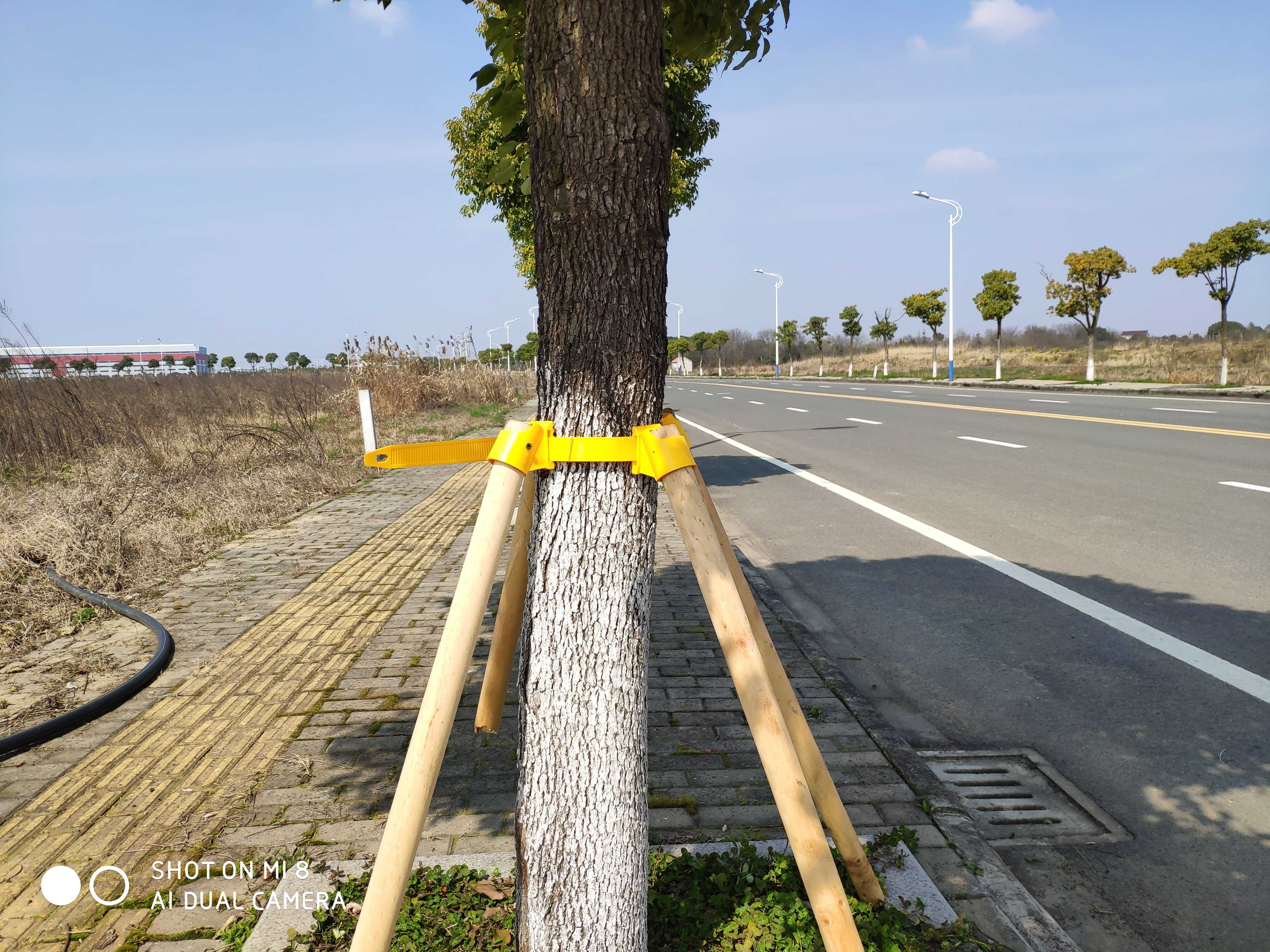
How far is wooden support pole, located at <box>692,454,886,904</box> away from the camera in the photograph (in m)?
1.97

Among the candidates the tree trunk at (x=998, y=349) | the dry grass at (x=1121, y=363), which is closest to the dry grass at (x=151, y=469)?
the dry grass at (x=1121, y=363)

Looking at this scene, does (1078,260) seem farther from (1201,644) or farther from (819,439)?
(1201,644)

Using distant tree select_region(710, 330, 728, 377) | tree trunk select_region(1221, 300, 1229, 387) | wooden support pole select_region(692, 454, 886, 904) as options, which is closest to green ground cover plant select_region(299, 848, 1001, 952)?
wooden support pole select_region(692, 454, 886, 904)

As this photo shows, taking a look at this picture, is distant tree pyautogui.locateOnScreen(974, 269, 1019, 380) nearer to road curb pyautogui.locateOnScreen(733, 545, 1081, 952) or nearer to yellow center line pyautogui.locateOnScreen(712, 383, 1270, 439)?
yellow center line pyautogui.locateOnScreen(712, 383, 1270, 439)

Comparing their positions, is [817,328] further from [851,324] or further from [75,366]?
[75,366]

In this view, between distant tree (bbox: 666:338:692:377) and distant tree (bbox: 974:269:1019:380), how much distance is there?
57.4 metres

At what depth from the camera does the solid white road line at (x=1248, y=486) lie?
8422mm

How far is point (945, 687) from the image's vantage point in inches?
166

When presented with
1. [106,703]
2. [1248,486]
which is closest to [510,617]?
[106,703]

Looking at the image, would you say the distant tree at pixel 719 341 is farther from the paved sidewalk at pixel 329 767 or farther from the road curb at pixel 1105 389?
the paved sidewalk at pixel 329 767

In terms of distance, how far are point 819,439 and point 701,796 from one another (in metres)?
12.8

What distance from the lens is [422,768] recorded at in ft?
5.32

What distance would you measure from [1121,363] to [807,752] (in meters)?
45.7

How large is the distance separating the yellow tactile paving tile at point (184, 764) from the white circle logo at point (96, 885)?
2 cm
